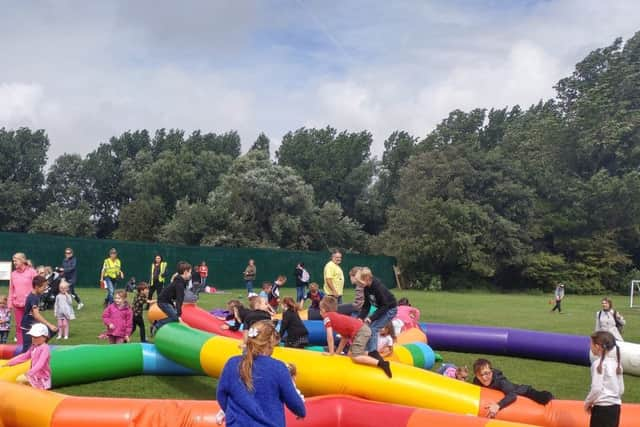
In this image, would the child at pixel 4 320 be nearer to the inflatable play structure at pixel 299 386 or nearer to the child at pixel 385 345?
the inflatable play structure at pixel 299 386

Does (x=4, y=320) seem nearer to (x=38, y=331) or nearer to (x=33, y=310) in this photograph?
(x=33, y=310)

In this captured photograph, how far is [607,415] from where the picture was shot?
600 centimetres

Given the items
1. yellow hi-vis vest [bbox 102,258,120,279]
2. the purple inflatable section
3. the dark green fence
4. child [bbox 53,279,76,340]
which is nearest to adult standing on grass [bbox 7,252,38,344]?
child [bbox 53,279,76,340]

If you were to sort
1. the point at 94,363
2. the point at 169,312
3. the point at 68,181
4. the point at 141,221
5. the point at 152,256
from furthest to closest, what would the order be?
1. the point at 68,181
2. the point at 141,221
3. the point at 152,256
4. the point at 169,312
5. the point at 94,363

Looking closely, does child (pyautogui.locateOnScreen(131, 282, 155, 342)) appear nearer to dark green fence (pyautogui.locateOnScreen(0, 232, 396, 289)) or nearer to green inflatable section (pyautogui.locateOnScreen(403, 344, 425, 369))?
green inflatable section (pyautogui.locateOnScreen(403, 344, 425, 369))

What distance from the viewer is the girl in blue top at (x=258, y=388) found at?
3.83 metres

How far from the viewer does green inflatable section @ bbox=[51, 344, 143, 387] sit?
8.48 m

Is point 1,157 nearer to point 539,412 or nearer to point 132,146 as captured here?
point 132,146

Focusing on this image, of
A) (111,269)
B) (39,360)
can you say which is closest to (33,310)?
(39,360)

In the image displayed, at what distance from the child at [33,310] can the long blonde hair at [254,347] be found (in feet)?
18.5

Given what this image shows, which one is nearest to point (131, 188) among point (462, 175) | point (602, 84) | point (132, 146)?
point (132, 146)

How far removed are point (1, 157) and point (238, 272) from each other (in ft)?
110

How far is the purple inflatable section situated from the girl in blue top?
880 centimetres

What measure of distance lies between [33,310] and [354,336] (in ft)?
14.1
